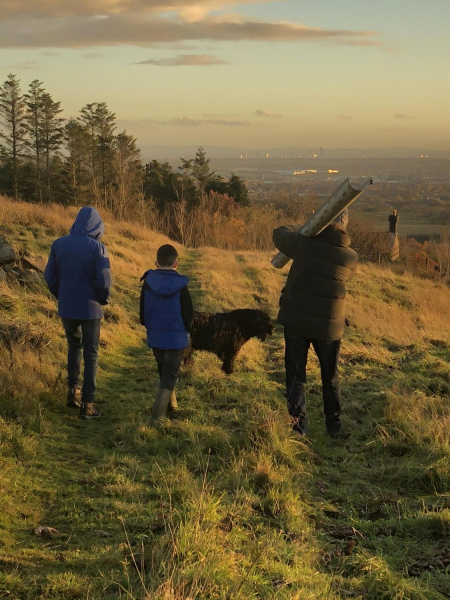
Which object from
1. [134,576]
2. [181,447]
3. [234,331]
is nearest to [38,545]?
A: [134,576]

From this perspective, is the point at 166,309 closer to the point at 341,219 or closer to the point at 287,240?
the point at 287,240

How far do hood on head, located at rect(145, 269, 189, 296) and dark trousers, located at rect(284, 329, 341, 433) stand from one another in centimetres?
118

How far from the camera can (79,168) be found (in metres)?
46.1

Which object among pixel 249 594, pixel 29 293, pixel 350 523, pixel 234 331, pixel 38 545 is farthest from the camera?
pixel 29 293

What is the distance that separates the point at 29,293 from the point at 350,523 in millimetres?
7107

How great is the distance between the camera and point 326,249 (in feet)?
15.8

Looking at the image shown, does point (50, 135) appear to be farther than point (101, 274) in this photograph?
Yes

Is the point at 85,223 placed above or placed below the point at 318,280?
above

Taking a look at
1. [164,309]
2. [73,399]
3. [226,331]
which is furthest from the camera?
[226,331]

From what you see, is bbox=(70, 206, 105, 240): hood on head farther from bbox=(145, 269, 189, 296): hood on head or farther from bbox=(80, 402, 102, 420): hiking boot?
bbox=(80, 402, 102, 420): hiking boot

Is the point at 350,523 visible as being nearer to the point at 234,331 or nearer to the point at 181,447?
the point at 181,447

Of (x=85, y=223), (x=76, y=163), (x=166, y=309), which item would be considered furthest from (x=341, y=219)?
(x=76, y=163)

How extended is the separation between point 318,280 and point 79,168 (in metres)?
45.1

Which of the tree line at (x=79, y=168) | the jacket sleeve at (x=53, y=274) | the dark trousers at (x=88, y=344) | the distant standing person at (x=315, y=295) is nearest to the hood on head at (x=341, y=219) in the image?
the distant standing person at (x=315, y=295)
